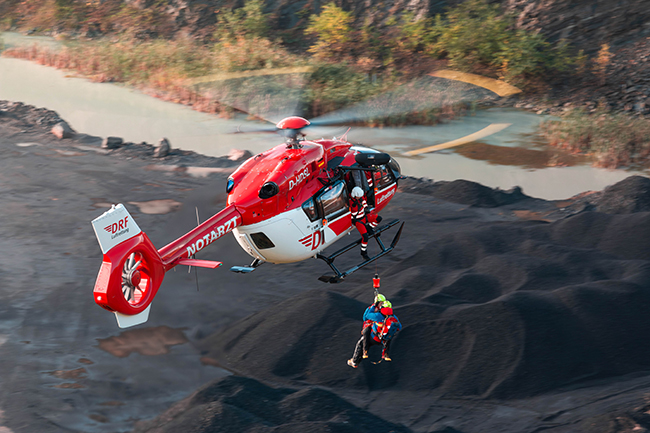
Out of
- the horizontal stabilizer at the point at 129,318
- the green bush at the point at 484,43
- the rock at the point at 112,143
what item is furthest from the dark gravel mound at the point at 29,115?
the horizontal stabilizer at the point at 129,318

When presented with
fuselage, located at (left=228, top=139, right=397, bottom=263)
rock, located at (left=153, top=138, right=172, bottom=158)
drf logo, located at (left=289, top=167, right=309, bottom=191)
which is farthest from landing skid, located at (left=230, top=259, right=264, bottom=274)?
rock, located at (left=153, top=138, right=172, bottom=158)

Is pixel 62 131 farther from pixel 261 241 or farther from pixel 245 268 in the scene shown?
pixel 261 241

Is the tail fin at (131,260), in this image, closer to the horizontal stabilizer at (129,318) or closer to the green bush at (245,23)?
the horizontal stabilizer at (129,318)

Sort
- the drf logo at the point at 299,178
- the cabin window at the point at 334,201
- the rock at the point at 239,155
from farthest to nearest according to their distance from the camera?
the rock at the point at 239,155 < the cabin window at the point at 334,201 < the drf logo at the point at 299,178

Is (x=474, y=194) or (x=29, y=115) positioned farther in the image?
(x=29, y=115)

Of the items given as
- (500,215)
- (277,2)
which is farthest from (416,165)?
(277,2)

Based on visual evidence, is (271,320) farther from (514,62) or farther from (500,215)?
(514,62)

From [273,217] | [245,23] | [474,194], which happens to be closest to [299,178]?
[273,217]
